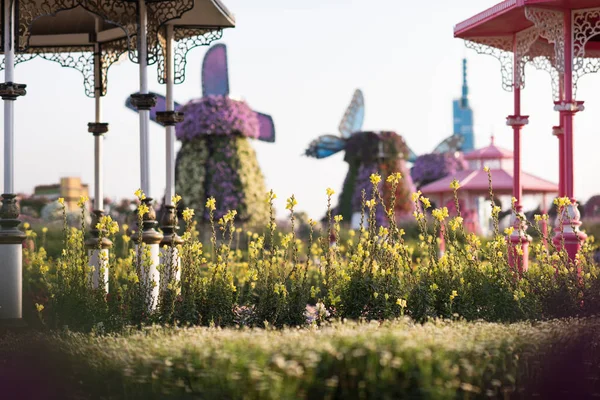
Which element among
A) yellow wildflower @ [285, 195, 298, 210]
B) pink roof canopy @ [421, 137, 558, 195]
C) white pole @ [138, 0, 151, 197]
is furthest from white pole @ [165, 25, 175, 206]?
pink roof canopy @ [421, 137, 558, 195]

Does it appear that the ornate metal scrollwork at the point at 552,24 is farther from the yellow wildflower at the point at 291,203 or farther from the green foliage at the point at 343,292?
the yellow wildflower at the point at 291,203

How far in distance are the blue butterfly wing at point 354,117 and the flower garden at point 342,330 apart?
20623mm

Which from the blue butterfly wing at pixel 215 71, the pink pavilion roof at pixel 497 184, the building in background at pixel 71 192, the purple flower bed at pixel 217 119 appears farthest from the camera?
the building in background at pixel 71 192

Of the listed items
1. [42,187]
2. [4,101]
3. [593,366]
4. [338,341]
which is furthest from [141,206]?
[42,187]

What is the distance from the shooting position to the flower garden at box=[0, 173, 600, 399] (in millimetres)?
4695

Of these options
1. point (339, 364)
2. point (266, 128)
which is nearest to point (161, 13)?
point (339, 364)

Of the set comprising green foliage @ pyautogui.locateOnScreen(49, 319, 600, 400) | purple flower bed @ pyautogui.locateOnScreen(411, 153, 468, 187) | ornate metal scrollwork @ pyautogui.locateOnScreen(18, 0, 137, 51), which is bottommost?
green foliage @ pyautogui.locateOnScreen(49, 319, 600, 400)

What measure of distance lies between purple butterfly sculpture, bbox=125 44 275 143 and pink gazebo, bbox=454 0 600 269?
9.59 metres

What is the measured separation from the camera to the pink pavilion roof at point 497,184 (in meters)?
24.6

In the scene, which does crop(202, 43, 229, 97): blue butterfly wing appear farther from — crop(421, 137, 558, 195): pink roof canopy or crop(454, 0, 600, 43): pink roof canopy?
crop(454, 0, 600, 43): pink roof canopy

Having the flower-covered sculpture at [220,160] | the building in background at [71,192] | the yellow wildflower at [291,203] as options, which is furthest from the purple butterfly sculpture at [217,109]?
the yellow wildflower at [291,203]

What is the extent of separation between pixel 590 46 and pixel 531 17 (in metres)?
2.67

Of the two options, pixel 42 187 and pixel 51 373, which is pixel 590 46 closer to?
pixel 51 373

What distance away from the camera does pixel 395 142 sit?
26.5m
